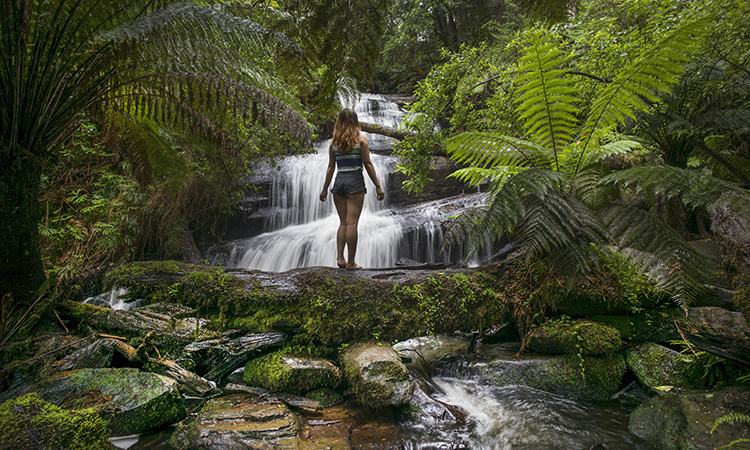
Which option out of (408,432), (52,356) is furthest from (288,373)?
(52,356)

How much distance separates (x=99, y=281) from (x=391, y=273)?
12.7ft

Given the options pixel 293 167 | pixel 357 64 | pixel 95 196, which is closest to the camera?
pixel 357 64

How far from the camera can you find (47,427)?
1739 millimetres

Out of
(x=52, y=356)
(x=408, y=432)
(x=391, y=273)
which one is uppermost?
(x=391, y=273)

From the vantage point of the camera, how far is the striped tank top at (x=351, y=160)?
154 inches

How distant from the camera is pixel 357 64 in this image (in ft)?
4.34

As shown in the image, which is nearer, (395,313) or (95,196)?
(395,313)

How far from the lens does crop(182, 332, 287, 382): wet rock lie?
2777 millimetres

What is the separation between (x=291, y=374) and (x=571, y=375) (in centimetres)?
236

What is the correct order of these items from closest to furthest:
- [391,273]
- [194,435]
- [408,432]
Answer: [194,435], [408,432], [391,273]

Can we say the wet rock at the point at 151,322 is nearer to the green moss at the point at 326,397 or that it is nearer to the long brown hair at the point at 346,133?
the green moss at the point at 326,397

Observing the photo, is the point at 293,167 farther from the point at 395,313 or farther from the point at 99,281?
the point at 395,313

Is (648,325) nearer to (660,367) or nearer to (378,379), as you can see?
(660,367)

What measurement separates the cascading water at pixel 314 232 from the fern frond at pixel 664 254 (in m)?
3.61
